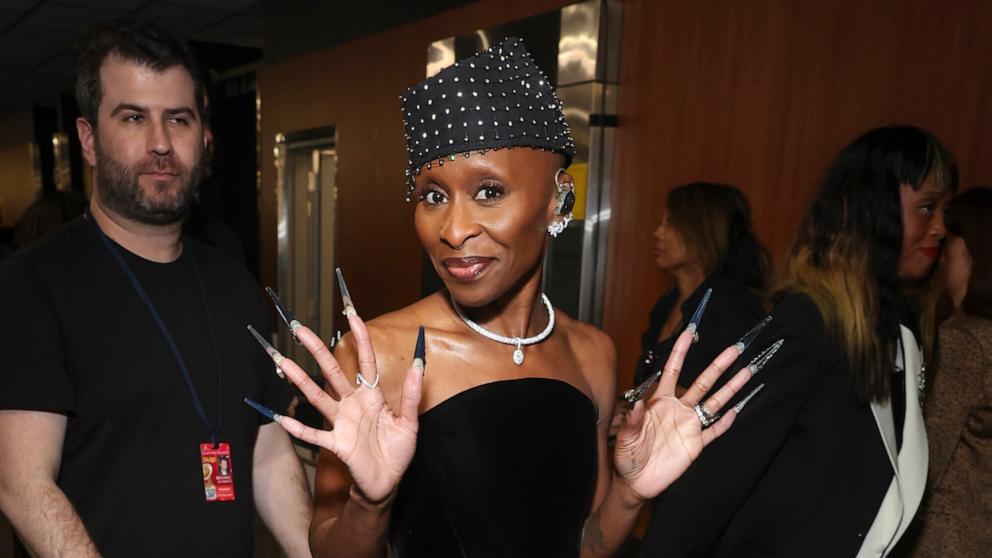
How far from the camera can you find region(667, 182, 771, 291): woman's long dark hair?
2824 millimetres

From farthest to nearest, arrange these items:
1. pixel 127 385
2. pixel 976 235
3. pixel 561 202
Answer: pixel 976 235, pixel 127 385, pixel 561 202

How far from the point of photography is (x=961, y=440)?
6.40ft

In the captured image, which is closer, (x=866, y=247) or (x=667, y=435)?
(x=667, y=435)

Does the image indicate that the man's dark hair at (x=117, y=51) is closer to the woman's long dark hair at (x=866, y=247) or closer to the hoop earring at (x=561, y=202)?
the hoop earring at (x=561, y=202)

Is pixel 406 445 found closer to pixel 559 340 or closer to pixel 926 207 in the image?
pixel 559 340

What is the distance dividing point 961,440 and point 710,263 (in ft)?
3.64

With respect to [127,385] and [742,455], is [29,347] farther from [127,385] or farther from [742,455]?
[742,455]

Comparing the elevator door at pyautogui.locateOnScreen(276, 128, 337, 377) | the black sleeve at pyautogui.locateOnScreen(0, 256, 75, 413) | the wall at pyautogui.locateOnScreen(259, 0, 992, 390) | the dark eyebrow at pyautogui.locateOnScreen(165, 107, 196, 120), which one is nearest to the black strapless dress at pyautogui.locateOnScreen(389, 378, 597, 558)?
the black sleeve at pyautogui.locateOnScreen(0, 256, 75, 413)

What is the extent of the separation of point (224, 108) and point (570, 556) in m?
7.08

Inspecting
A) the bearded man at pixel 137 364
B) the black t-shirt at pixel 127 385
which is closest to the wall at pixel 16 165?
the bearded man at pixel 137 364

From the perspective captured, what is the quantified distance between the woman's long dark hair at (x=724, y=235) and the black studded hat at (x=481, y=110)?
172 centimetres

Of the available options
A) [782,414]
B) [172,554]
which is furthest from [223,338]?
[782,414]

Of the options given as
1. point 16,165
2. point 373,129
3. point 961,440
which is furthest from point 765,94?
point 16,165

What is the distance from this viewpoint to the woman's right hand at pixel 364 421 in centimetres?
98
